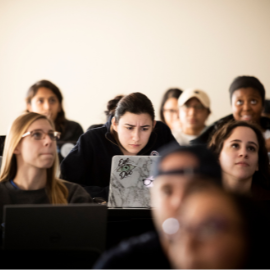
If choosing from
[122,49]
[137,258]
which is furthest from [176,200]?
[122,49]

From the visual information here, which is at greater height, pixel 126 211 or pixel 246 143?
pixel 246 143

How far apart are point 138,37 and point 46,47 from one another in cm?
109

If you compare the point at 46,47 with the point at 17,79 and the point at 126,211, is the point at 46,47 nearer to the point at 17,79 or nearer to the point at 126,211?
the point at 17,79

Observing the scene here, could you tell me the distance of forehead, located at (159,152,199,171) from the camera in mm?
802

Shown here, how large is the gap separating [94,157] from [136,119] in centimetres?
39

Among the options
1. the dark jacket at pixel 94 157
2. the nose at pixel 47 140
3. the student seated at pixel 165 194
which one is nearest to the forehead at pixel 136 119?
the dark jacket at pixel 94 157

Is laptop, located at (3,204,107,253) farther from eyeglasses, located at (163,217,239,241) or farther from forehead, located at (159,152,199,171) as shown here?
eyeglasses, located at (163,217,239,241)

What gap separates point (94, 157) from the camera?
2.49 meters

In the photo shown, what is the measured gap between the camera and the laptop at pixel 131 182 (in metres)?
1.77

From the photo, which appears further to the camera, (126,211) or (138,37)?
(138,37)

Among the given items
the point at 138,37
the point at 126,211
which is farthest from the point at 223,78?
the point at 126,211

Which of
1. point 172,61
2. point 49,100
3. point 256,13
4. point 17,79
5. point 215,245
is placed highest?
point 256,13

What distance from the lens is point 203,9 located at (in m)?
4.76

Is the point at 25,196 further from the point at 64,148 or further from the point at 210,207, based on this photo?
the point at 210,207
